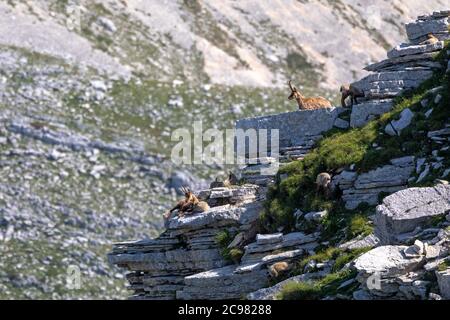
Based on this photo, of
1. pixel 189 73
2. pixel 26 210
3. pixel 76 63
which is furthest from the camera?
pixel 189 73

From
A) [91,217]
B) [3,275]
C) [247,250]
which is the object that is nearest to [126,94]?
[91,217]

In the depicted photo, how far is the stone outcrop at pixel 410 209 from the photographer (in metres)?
36.2

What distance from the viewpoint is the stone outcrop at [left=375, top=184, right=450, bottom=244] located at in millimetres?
36156

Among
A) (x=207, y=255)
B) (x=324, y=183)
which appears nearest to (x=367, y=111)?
(x=324, y=183)

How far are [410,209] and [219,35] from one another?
435ft

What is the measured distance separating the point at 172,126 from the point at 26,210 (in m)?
24.3

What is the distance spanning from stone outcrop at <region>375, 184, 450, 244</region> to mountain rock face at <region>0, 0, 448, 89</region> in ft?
368

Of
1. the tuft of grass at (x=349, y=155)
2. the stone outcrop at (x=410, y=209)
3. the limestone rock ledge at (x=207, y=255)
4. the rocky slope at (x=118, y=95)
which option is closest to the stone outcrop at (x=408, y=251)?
the stone outcrop at (x=410, y=209)

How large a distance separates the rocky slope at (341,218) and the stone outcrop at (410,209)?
3 cm

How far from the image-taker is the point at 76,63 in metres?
147

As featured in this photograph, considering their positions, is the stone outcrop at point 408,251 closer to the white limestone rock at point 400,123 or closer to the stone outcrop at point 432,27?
the white limestone rock at point 400,123

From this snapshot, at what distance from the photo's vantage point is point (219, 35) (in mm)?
167750
